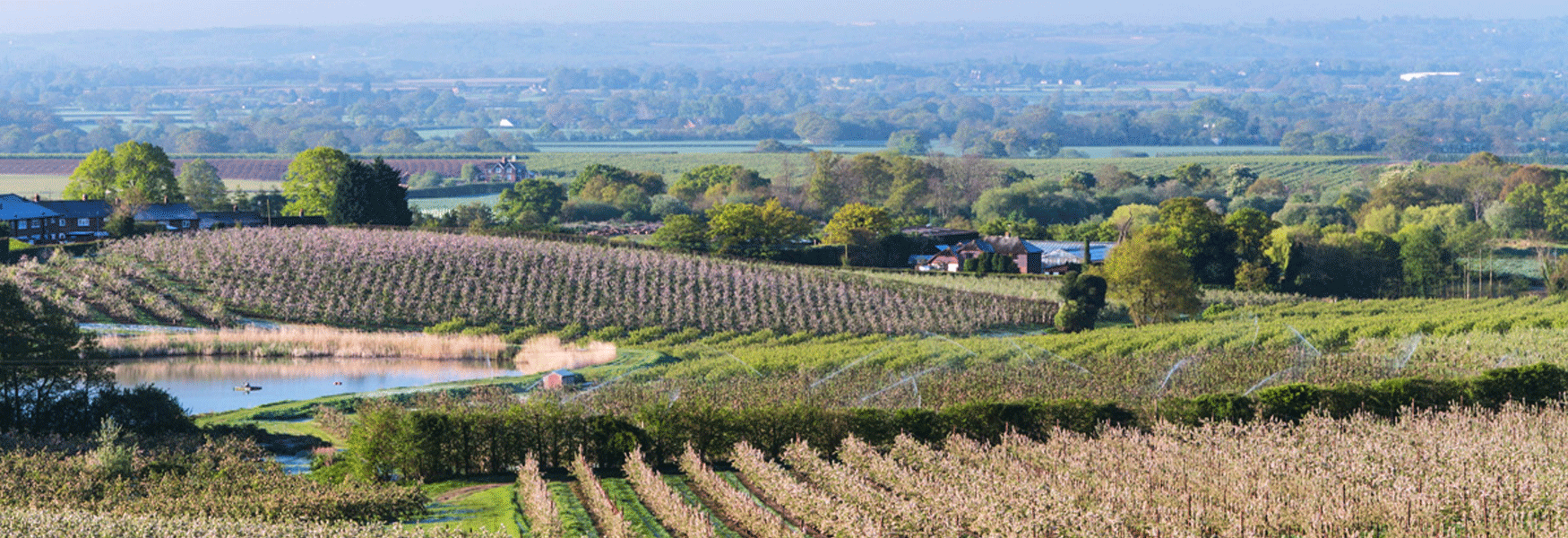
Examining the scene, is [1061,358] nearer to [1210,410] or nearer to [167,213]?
[1210,410]

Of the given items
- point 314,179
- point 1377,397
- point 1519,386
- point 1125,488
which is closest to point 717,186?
point 314,179

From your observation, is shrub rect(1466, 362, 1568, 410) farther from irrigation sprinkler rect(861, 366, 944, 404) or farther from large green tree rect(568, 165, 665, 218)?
large green tree rect(568, 165, 665, 218)

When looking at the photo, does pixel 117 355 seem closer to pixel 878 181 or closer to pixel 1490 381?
pixel 1490 381

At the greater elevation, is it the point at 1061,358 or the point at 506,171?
the point at 506,171

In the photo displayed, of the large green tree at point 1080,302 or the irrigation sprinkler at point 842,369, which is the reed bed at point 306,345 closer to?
the irrigation sprinkler at point 842,369

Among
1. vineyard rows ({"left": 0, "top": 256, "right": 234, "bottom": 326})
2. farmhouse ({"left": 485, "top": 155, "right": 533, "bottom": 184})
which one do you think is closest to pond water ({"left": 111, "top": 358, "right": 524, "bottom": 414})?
vineyard rows ({"left": 0, "top": 256, "right": 234, "bottom": 326})

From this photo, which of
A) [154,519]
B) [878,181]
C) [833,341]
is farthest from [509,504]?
[878,181]

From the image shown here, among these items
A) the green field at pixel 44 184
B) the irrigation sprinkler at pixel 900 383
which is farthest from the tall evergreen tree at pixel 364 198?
the green field at pixel 44 184
